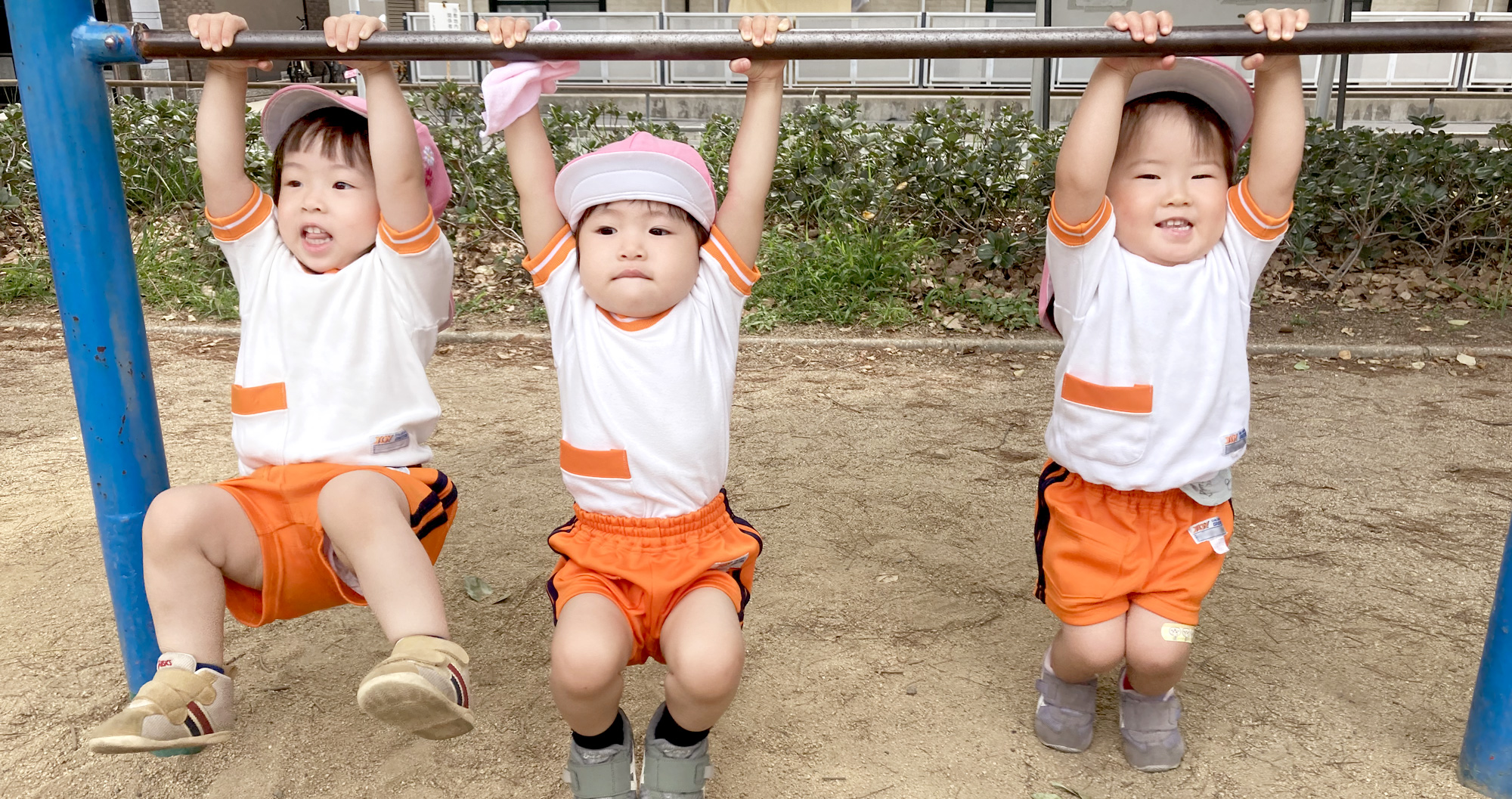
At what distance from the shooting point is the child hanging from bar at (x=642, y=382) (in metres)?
1.88

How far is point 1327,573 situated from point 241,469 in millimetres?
2569

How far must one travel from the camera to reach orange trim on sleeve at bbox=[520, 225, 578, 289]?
6.50 ft

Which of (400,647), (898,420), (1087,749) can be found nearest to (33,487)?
(400,647)

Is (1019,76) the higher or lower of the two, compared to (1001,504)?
higher

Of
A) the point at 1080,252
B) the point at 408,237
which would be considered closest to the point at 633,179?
the point at 408,237

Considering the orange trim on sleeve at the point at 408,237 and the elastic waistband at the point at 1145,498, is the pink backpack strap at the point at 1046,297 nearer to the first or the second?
the elastic waistband at the point at 1145,498

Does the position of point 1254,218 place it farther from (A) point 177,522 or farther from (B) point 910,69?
(B) point 910,69

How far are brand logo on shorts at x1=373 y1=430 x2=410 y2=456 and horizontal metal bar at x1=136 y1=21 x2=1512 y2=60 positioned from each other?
2.29 feet

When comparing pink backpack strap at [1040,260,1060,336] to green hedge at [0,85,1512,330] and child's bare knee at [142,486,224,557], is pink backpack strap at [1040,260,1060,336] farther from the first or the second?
green hedge at [0,85,1512,330]

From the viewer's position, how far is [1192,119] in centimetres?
198

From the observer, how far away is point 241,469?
2.13 metres

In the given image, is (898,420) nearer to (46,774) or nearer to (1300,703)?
(1300,703)

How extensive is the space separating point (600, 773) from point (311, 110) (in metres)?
1.41

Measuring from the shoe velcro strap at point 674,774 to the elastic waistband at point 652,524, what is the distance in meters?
0.38
